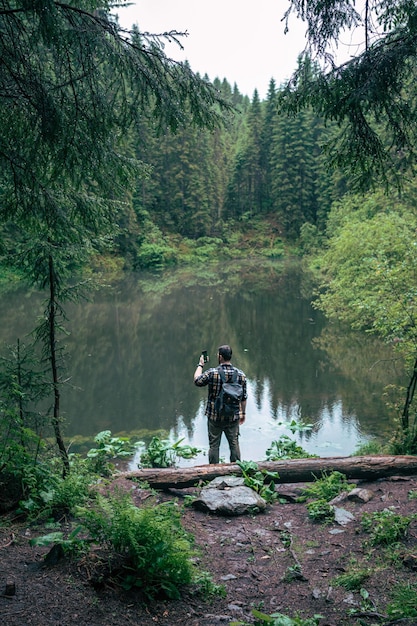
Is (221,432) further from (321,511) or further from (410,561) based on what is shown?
(410,561)

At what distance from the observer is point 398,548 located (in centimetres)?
406

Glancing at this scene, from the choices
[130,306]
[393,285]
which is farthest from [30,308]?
[393,285]

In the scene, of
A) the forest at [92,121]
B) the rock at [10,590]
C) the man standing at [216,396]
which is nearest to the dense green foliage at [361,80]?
the forest at [92,121]

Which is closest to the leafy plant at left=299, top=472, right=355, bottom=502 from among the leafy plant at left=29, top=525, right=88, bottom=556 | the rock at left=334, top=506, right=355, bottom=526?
the rock at left=334, top=506, right=355, bottom=526

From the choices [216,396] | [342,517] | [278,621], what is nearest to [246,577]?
[278,621]

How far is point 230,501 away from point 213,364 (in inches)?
413

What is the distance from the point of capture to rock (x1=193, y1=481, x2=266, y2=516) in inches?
214

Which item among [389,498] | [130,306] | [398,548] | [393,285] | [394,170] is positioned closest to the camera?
[398,548]

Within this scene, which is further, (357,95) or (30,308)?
(30,308)

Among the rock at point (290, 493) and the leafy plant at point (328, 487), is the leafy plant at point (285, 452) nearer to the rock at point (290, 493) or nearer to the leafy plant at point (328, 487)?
the rock at point (290, 493)

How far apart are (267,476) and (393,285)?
4999mm

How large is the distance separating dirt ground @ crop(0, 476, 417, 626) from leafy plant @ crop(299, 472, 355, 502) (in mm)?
378

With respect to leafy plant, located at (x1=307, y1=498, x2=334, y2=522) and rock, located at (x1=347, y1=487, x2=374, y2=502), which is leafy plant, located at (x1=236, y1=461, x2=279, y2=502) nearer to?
leafy plant, located at (x1=307, y1=498, x2=334, y2=522)

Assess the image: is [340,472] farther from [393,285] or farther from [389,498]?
[393,285]
